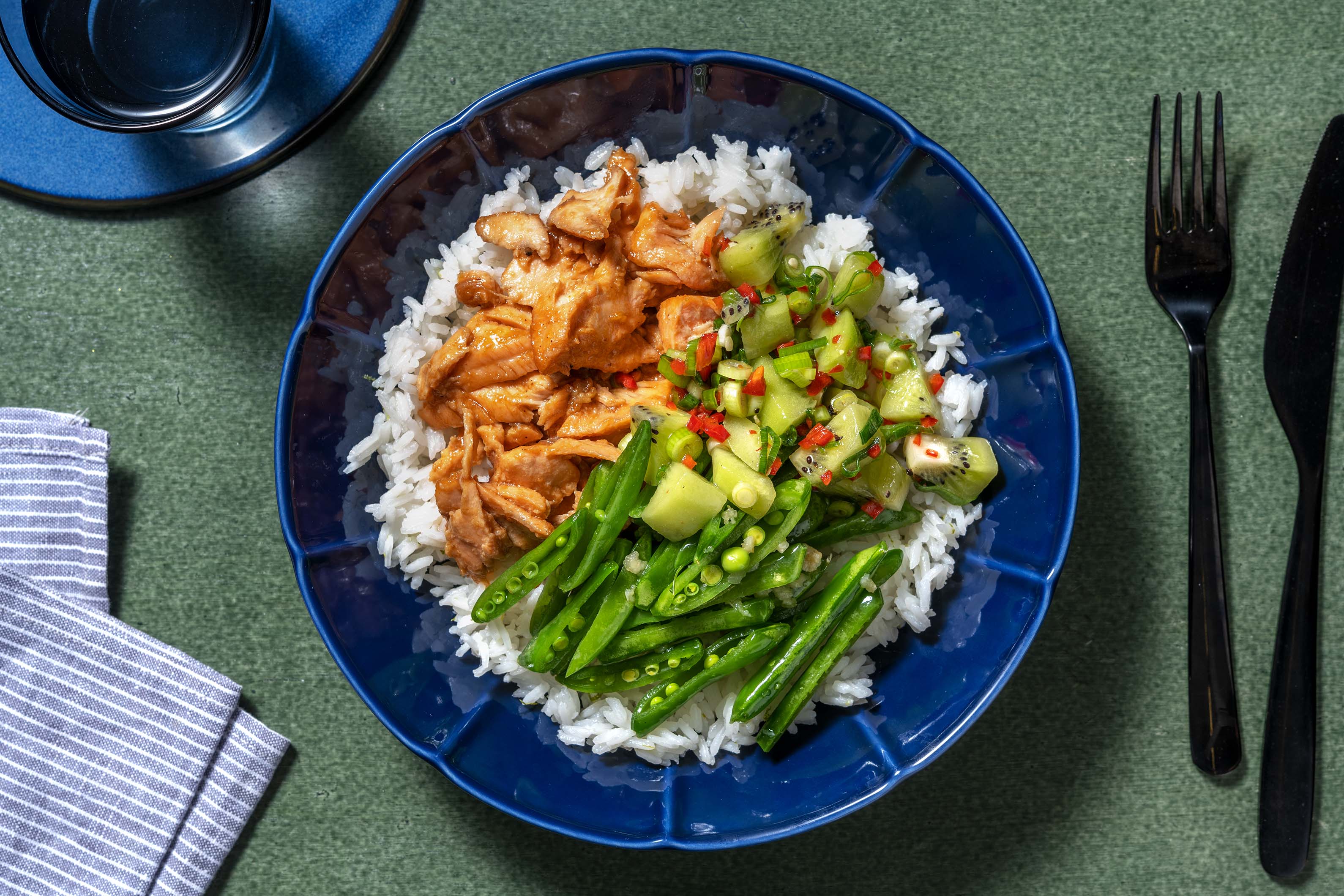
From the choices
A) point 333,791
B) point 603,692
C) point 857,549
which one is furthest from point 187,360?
point 857,549

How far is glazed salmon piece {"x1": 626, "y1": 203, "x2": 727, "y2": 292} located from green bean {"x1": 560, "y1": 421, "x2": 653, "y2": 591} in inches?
14.5

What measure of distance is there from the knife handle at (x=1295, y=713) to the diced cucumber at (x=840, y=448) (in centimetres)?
137

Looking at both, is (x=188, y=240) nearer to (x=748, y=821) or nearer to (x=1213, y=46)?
(x=748, y=821)

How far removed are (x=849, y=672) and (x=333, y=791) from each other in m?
1.48

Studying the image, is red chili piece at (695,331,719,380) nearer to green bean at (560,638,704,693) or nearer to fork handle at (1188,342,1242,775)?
green bean at (560,638,704,693)

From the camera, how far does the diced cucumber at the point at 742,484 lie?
6.46ft

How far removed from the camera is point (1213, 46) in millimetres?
2584

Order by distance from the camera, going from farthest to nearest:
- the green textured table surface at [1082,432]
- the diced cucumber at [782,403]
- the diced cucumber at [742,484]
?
the green textured table surface at [1082,432]
the diced cucumber at [782,403]
the diced cucumber at [742,484]

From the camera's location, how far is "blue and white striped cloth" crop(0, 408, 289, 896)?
2.46 metres

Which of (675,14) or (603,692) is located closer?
(603,692)

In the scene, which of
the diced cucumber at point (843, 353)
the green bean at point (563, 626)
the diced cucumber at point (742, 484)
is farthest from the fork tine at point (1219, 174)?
the green bean at point (563, 626)

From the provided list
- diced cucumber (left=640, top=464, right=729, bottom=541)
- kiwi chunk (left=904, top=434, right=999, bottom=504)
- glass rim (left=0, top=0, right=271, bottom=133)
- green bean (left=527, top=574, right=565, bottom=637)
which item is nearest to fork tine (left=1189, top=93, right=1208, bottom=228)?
kiwi chunk (left=904, top=434, right=999, bottom=504)

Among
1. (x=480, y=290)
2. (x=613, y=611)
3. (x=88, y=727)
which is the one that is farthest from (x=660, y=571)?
(x=88, y=727)

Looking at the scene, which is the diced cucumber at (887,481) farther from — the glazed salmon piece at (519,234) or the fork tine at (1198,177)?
the fork tine at (1198,177)
